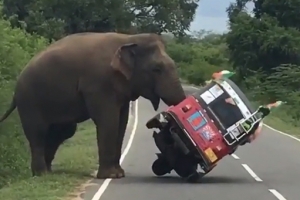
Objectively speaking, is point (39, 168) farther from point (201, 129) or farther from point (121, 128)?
point (201, 129)

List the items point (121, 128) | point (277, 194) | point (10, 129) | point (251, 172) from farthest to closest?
point (10, 129)
point (251, 172)
point (121, 128)
point (277, 194)

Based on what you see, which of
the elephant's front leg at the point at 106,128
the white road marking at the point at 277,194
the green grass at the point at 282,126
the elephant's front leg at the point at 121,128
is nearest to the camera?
the white road marking at the point at 277,194

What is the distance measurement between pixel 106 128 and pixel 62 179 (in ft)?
4.75

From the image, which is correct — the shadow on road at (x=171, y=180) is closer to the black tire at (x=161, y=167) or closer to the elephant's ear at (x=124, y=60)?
the black tire at (x=161, y=167)

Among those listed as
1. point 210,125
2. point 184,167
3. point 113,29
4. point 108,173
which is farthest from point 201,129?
point 113,29

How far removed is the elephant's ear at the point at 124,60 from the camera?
55.3 ft

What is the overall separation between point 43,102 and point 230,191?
182 inches

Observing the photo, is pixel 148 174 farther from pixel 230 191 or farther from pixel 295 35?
pixel 295 35

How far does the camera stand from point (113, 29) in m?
62.2

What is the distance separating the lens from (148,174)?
18.6 metres

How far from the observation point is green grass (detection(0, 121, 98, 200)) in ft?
46.9

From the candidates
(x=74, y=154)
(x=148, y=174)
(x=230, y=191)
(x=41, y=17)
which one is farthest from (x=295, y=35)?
(x=230, y=191)

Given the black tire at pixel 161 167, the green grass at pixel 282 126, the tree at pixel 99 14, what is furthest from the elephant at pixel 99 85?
the tree at pixel 99 14

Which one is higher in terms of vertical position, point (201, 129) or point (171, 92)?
point (171, 92)
